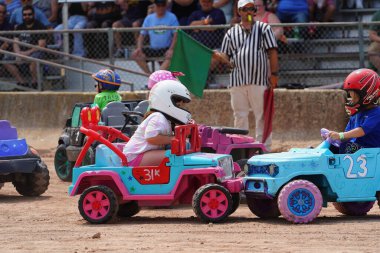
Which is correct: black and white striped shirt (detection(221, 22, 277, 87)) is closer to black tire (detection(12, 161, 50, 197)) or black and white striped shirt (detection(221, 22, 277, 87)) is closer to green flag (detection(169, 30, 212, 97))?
green flag (detection(169, 30, 212, 97))

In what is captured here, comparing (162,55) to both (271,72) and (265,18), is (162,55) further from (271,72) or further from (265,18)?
(271,72)

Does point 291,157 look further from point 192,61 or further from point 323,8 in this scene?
point 323,8

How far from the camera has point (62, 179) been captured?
15.7 meters

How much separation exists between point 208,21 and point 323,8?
208 cm

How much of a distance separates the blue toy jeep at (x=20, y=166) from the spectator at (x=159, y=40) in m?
5.42

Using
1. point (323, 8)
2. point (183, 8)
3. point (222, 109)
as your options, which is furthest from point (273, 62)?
point (183, 8)

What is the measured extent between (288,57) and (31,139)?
4830 millimetres

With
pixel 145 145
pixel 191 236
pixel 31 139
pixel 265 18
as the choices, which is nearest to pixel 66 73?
pixel 31 139

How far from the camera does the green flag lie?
17672 mm

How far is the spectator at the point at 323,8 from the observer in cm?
1934

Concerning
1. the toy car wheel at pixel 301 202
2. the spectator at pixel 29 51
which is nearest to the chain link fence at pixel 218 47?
the spectator at pixel 29 51

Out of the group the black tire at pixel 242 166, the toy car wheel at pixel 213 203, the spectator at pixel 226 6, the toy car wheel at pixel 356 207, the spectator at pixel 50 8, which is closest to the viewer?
the toy car wheel at pixel 213 203

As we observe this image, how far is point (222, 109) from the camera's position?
18.6 m

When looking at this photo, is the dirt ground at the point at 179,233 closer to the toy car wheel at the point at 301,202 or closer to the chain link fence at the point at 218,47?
the toy car wheel at the point at 301,202
